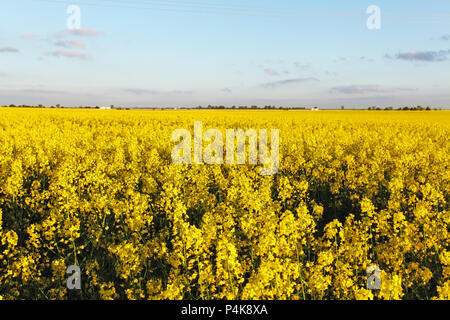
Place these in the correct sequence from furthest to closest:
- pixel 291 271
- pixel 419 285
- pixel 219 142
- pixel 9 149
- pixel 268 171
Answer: pixel 219 142, pixel 9 149, pixel 268 171, pixel 419 285, pixel 291 271

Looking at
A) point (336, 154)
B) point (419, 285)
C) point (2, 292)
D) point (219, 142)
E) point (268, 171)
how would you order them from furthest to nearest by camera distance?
1. point (219, 142)
2. point (336, 154)
3. point (268, 171)
4. point (2, 292)
5. point (419, 285)

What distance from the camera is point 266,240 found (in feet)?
11.5

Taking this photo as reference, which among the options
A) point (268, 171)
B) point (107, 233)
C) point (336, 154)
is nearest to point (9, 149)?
point (107, 233)

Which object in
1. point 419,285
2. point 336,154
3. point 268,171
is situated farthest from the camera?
point 336,154

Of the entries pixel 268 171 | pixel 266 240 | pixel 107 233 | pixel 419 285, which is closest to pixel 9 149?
pixel 107 233
